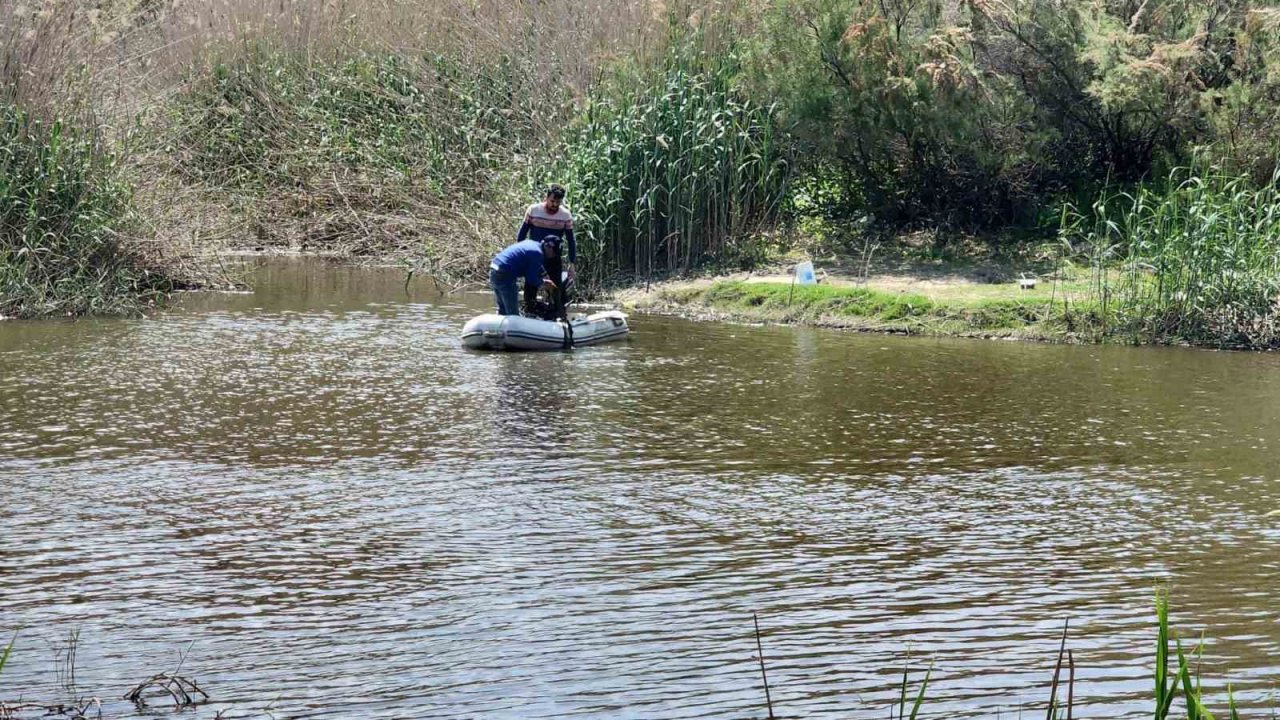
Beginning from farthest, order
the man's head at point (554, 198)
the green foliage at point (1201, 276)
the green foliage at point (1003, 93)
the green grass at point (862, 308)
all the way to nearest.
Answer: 1. the green foliage at point (1003, 93)
2. the green grass at point (862, 308)
3. the man's head at point (554, 198)
4. the green foliage at point (1201, 276)

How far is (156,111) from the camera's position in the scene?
2202cm

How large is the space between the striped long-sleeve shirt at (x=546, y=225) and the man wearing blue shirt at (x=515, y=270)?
17cm

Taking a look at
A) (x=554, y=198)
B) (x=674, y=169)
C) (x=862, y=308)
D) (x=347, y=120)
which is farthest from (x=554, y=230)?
(x=347, y=120)

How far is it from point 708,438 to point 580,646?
527 cm

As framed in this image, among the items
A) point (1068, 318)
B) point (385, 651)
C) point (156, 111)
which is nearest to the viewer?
point (385, 651)

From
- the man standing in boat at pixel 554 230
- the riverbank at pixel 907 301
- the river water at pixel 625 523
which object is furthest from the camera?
the riverbank at pixel 907 301

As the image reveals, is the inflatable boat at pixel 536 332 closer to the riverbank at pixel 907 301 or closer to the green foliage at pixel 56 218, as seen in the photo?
the riverbank at pixel 907 301

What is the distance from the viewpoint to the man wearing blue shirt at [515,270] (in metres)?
17.1

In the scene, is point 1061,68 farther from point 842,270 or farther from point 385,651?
point 385,651

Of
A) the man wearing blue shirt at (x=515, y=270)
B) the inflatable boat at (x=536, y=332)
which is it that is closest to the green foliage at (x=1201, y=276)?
the inflatable boat at (x=536, y=332)

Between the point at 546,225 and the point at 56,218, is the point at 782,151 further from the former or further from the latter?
the point at 56,218

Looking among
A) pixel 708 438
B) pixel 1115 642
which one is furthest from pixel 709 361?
pixel 1115 642

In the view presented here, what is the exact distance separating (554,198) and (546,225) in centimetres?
35

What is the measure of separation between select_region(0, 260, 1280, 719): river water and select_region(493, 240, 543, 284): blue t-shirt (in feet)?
3.34
